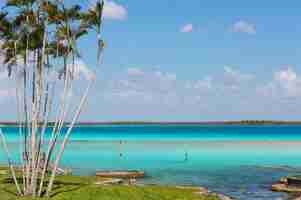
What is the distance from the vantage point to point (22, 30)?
90.8ft

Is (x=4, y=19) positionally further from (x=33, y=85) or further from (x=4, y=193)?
(x=4, y=193)

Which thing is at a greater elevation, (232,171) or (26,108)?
(26,108)

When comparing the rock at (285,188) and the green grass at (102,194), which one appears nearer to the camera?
the green grass at (102,194)

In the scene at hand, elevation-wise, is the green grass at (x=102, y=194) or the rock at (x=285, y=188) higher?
the green grass at (x=102, y=194)

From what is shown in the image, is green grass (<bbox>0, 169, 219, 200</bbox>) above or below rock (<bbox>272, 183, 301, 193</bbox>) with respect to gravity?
above

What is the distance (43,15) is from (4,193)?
1073 cm

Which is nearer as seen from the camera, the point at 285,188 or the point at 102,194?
the point at 102,194

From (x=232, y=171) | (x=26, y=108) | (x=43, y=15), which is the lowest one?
(x=232, y=171)

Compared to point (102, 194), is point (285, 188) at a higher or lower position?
lower

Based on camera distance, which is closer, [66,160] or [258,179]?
[258,179]

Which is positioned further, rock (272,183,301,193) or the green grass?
rock (272,183,301,193)

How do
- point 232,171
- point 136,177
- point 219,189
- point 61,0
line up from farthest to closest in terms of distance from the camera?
point 232,171 < point 136,177 < point 219,189 < point 61,0

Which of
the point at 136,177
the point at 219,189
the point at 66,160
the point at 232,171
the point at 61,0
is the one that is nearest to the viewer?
the point at 61,0

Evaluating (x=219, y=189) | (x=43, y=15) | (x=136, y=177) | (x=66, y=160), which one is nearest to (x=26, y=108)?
(x=43, y=15)
